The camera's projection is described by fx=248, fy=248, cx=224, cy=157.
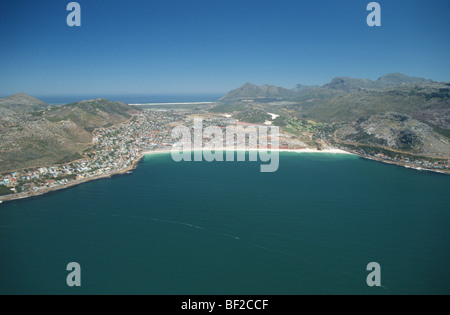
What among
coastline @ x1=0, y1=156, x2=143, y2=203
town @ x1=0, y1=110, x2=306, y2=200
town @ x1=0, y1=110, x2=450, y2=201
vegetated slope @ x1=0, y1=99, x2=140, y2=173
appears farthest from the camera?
vegetated slope @ x1=0, y1=99, x2=140, y2=173

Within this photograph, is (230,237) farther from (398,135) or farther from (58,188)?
(398,135)

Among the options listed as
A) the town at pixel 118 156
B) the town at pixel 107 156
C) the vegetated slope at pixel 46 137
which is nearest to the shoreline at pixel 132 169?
the town at pixel 107 156

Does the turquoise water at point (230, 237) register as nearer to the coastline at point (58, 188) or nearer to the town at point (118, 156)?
the coastline at point (58, 188)
